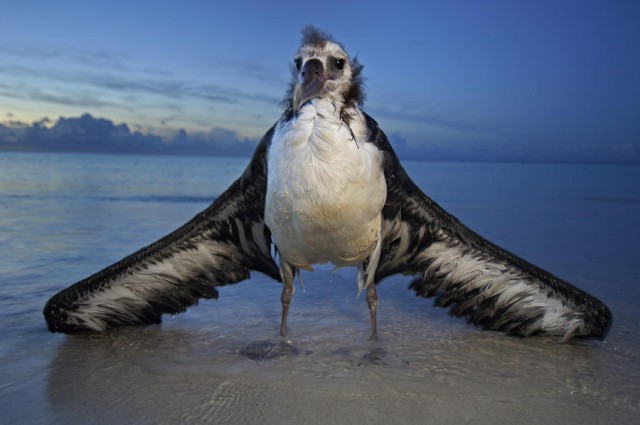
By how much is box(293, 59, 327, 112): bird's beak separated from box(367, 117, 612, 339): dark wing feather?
789mm

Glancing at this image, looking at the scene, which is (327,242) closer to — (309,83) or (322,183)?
(322,183)

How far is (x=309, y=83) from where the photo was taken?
5.27 metres

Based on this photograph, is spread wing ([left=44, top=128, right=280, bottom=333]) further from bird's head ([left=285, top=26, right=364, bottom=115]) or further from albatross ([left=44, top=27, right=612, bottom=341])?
bird's head ([left=285, top=26, right=364, bottom=115])

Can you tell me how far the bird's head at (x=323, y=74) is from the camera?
5.26m

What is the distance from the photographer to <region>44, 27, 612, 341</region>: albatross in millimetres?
5305

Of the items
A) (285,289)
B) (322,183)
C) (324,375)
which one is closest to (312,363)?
(324,375)

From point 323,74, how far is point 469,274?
296 cm

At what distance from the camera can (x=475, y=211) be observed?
19.0 m

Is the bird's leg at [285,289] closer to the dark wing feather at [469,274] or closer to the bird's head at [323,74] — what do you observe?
the dark wing feather at [469,274]

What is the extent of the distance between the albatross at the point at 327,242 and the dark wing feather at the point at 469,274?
13mm

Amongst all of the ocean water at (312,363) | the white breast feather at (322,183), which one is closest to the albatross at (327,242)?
the white breast feather at (322,183)

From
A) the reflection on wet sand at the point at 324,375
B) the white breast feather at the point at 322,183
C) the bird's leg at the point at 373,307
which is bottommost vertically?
the reflection on wet sand at the point at 324,375

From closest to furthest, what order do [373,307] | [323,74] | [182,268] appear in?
[323,74] → [373,307] → [182,268]

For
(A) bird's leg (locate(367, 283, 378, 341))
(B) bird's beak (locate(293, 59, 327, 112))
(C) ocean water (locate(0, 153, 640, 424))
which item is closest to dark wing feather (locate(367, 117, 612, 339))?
(C) ocean water (locate(0, 153, 640, 424))
